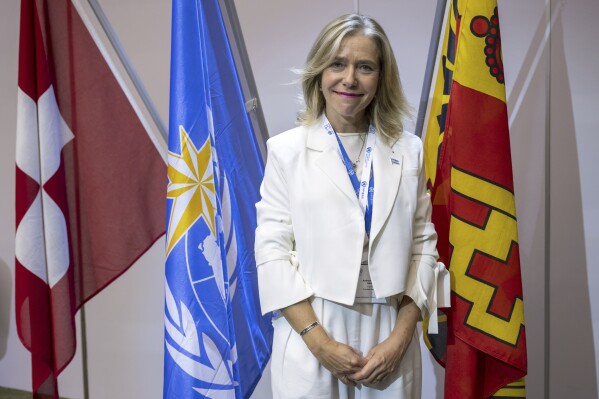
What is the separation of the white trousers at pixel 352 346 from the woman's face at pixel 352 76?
0.45 meters

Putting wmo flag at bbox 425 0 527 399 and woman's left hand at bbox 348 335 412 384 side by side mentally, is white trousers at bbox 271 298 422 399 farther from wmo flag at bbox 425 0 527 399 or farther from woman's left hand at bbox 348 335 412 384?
wmo flag at bbox 425 0 527 399

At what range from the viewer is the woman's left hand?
1507mm

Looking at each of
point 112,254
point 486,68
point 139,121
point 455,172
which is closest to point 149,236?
point 112,254

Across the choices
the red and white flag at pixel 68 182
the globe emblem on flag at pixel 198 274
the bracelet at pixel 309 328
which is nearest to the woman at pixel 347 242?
the bracelet at pixel 309 328

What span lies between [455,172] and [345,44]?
1.56ft

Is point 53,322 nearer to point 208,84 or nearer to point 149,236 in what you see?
point 149,236

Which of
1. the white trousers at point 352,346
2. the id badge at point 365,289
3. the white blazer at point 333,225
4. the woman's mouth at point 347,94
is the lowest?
the white trousers at point 352,346

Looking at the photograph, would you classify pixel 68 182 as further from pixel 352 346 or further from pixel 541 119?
pixel 541 119

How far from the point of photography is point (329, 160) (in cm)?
158

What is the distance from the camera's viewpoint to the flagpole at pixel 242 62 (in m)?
2.05

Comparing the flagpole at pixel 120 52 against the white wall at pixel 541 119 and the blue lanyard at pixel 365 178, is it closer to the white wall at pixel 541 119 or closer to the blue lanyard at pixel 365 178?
the white wall at pixel 541 119

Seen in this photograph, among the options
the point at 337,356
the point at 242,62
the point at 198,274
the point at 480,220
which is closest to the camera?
the point at 337,356

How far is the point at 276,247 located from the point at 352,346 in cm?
28

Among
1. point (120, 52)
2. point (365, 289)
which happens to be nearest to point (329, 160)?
point (365, 289)
